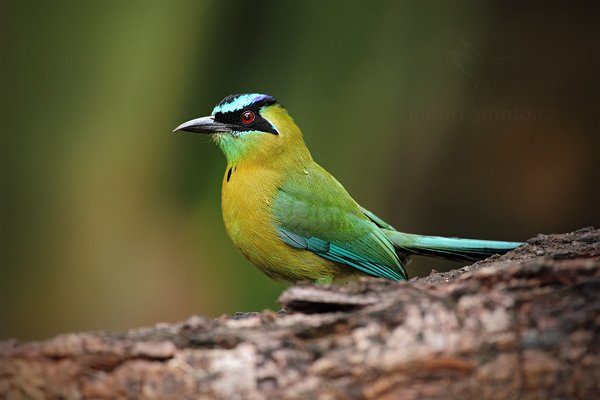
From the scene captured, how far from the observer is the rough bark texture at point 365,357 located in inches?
100

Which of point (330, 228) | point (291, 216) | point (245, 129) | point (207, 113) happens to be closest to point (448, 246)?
point (330, 228)

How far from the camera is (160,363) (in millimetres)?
2584

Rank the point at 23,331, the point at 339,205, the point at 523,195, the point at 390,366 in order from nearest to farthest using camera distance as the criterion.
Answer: the point at 390,366 < the point at 339,205 < the point at 23,331 < the point at 523,195

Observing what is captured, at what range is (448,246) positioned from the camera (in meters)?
5.13

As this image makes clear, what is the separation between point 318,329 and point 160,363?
1.72 ft

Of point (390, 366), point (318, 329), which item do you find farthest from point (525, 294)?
point (318, 329)

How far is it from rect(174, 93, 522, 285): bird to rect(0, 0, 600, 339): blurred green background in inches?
76.9

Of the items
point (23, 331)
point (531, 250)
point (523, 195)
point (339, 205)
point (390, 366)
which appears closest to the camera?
point (390, 366)

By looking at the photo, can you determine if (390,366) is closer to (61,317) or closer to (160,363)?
(160,363)

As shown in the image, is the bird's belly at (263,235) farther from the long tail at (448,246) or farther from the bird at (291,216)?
the long tail at (448,246)

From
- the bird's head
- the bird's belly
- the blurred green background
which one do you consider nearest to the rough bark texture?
the bird's belly

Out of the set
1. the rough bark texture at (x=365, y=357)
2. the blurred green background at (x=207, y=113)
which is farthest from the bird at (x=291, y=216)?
the rough bark texture at (x=365, y=357)


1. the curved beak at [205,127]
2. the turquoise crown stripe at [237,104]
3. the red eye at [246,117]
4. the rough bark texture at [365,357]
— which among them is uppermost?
→ the turquoise crown stripe at [237,104]

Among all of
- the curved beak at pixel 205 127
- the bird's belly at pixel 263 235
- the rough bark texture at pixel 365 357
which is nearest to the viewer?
the rough bark texture at pixel 365 357
